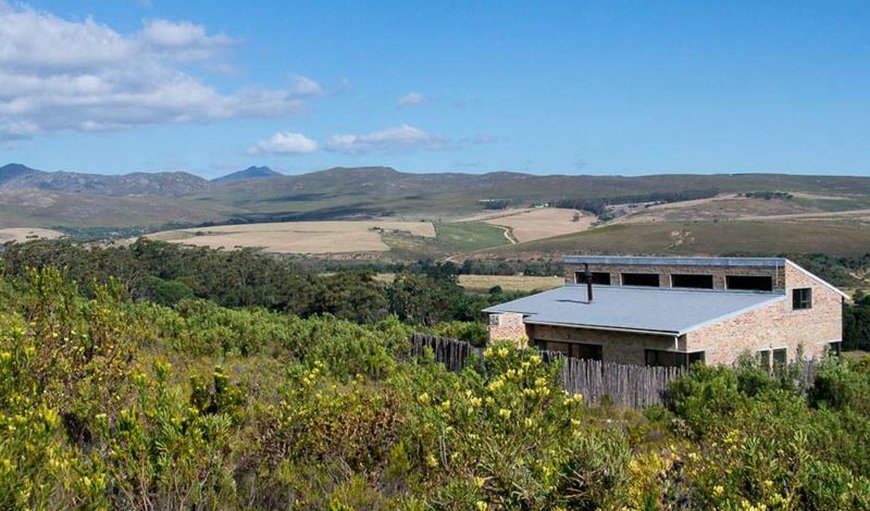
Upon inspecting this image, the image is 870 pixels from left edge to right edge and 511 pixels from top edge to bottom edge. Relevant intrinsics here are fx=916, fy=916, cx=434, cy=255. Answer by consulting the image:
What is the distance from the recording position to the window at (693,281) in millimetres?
30109

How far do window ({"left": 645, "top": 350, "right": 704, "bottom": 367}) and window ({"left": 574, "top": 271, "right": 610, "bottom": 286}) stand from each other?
7.53m

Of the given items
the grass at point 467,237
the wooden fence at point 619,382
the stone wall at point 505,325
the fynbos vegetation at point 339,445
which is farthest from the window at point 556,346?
the grass at point 467,237

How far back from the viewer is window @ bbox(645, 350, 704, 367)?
25.3 meters

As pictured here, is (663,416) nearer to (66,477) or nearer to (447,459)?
(447,459)

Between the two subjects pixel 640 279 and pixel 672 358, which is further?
pixel 640 279

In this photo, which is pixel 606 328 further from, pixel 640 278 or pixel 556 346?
pixel 640 278

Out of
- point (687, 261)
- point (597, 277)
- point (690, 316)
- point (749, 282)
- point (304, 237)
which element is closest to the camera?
point (690, 316)

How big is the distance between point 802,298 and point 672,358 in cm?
566

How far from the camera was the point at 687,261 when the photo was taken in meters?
30.7

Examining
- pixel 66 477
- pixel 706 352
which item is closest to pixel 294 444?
pixel 66 477

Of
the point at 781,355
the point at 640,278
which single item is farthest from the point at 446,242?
the point at 781,355

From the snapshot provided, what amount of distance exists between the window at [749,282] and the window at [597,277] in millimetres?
5073

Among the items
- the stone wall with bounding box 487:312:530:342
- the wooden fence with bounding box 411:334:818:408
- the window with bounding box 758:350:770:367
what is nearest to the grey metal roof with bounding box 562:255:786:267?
the window with bounding box 758:350:770:367

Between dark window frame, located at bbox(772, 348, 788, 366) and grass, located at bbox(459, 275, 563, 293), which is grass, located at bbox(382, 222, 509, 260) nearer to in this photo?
grass, located at bbox(459, 275, 563, 293)
